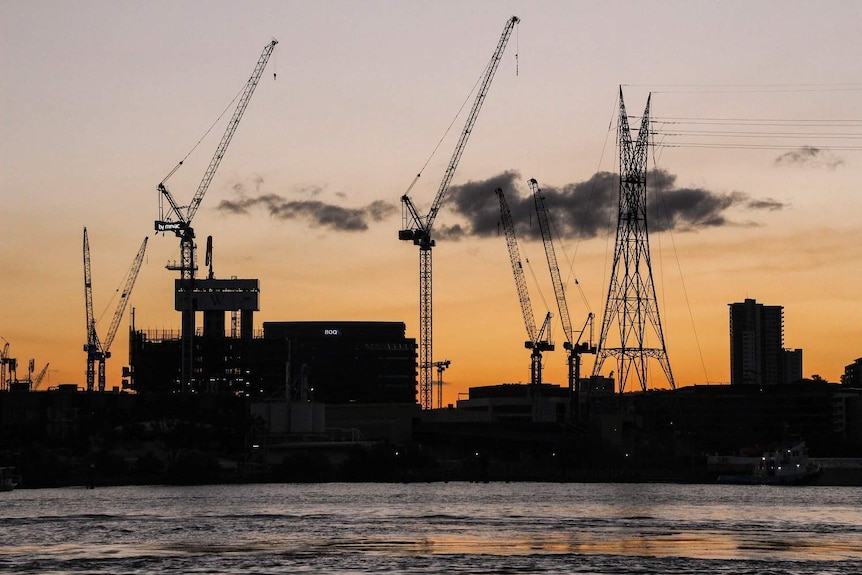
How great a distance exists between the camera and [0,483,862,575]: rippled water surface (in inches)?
3516

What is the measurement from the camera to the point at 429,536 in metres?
112

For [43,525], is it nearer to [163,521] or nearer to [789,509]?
[163,521]

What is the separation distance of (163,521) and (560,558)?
166 feet

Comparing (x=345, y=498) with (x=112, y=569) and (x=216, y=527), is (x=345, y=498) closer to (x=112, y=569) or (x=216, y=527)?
(x=216, y=527)

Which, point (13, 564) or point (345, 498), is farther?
point (345, 498)

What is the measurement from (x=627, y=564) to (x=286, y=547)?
25.8 m

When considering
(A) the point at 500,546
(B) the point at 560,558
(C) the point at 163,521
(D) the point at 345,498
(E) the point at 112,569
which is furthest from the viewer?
(D) the point at 345,498

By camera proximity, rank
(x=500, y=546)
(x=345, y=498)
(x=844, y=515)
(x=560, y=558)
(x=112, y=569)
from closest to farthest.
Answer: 1. (x=112, y=569)
2. (x=560, y=558)
3. (x=500, y=546)
4. (x=844, y=515)
5. (x=345, y=498)

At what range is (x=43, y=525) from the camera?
123 metres

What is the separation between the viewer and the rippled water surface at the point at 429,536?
89312 mm

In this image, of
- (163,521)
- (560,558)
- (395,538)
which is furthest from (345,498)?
(560,558)

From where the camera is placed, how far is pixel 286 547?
103m

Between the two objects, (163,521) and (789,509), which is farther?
(789,509)

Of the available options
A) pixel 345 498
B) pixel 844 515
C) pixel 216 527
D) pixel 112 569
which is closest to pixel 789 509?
pixel 844 515
